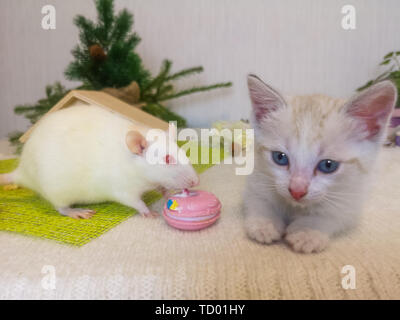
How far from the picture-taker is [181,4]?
2.29 meters

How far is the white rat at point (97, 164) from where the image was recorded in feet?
3.15

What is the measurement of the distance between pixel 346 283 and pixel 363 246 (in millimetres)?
200

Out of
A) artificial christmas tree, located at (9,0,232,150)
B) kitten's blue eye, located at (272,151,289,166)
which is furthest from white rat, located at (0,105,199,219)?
artificial christmas tree, located at (9,0,232,150)

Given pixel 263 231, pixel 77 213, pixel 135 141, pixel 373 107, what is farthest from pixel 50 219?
pixel 373 107

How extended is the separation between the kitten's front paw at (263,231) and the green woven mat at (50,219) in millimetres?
419

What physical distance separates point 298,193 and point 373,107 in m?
0.30

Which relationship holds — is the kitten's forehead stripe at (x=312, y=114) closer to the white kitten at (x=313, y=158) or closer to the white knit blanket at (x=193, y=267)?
the white kitten at (x=313, y=158)

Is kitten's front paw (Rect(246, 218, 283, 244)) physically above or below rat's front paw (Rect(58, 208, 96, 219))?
above

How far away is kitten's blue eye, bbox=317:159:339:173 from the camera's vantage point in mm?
779

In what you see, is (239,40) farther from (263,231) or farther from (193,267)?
(193,267)

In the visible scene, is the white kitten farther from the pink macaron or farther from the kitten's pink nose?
the pink macaron

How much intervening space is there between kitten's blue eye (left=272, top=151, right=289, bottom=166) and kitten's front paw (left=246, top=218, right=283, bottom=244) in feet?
0.55
